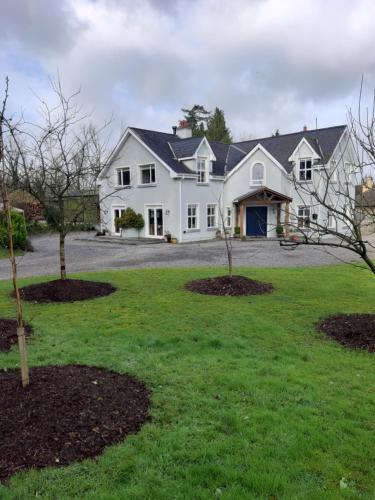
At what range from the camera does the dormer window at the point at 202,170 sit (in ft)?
93.3

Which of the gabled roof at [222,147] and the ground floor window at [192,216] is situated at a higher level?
the gabled roof at [222,147]

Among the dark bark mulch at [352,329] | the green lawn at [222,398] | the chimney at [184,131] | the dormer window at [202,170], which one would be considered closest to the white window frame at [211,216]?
the dormer window at [202,170]

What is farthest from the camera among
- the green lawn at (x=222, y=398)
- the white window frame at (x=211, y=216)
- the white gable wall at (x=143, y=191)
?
the white window frame at (x=211, y=216)

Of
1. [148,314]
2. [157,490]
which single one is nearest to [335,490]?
[157,490]

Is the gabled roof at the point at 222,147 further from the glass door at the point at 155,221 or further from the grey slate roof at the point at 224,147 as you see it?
the glass door at the point at 155,221

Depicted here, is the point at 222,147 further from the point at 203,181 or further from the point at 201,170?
the point at 203,181

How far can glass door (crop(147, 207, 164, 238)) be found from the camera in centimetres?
2809

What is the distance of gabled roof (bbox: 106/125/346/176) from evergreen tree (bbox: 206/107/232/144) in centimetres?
2147

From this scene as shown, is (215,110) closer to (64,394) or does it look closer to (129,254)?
(129,254)

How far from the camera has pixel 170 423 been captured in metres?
3.80

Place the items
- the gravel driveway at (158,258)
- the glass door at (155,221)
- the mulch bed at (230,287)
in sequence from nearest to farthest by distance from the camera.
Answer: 1. the mulch bed at (230,287)
2. the gravel driveway at (158,258)
3. the glass door at (155,221)

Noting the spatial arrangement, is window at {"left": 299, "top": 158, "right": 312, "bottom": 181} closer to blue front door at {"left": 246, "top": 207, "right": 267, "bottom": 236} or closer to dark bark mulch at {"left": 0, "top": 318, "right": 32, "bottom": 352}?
blue front door at {"left": 246, "top": 207, "right": 267, "bottom": 236}

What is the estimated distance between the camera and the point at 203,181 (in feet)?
95.0

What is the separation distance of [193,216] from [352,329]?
21834 millimetres
